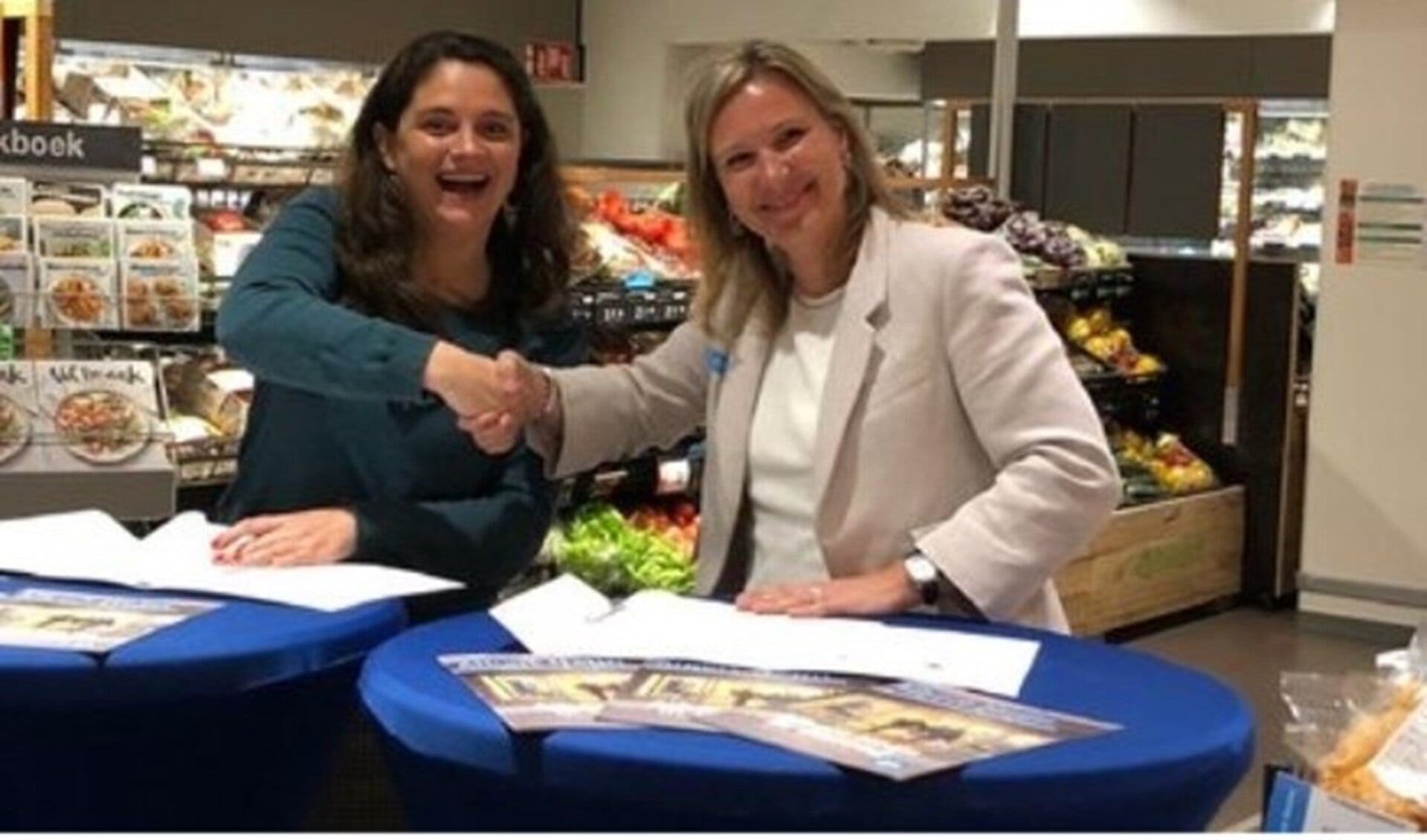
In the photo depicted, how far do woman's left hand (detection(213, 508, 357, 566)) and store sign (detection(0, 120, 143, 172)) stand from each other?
46.6 inches

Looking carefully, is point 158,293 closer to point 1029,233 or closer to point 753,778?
point 753,778

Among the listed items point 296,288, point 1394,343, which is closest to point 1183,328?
point 1394,343

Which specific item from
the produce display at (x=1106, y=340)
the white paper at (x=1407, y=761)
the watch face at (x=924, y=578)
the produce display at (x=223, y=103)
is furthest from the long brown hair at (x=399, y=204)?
the produce display at (x=1106, y=340)

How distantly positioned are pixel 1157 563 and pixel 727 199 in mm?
4734

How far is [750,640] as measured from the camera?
1.89 metres

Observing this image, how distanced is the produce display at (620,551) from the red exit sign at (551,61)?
231 inches

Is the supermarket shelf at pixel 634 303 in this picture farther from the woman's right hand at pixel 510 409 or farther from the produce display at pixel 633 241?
the woman's right hand at pixel 510 409

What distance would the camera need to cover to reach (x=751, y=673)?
68.8 inches

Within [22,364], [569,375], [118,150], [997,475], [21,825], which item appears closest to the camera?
[21,825]

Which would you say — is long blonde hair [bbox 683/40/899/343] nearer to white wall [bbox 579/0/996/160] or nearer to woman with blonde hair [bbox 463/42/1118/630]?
woman with blonde hair [bbox 463/42/1118/630]

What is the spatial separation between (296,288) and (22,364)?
84cm

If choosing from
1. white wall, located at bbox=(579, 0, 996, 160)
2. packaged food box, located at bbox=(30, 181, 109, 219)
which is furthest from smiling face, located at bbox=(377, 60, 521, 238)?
white wall, located at bbox=(579, 0, 996, 160)

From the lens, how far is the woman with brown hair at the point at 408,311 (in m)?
2.40

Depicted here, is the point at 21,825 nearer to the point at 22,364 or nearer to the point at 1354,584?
the point at 22,364
